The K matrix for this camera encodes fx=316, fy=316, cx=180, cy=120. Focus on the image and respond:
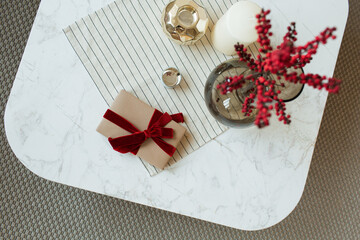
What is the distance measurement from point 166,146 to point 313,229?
2.64ft

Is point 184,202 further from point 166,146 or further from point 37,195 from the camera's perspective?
point 37,195

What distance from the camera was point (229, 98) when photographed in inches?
25.0

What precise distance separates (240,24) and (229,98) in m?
0.14

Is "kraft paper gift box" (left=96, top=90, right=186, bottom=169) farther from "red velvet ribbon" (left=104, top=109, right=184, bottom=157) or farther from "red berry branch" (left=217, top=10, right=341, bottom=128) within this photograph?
"red berry branch" (left=217, top=10, right=341, bottom=128)

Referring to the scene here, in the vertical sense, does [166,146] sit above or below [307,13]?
below

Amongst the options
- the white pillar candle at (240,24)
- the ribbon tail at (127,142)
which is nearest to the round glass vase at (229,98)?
the white pillar candle at (240,24)

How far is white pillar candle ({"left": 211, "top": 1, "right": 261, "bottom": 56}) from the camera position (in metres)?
0.58

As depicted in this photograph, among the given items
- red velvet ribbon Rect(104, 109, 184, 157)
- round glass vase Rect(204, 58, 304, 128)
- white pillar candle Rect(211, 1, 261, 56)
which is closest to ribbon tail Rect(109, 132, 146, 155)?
red velvet ribbon Rect(104, 109, 184, 157)

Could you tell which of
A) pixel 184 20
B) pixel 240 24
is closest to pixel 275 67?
pixel 240 24

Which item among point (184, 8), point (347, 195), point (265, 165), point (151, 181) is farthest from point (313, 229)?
point (184, 8)

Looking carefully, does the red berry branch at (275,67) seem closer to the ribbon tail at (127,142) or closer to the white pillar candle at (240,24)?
the white pillar candle at (240,24)

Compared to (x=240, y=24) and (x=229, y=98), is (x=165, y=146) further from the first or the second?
(x=240, y=24)

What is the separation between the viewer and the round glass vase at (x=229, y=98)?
0.62m

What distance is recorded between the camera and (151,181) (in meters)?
0.72
